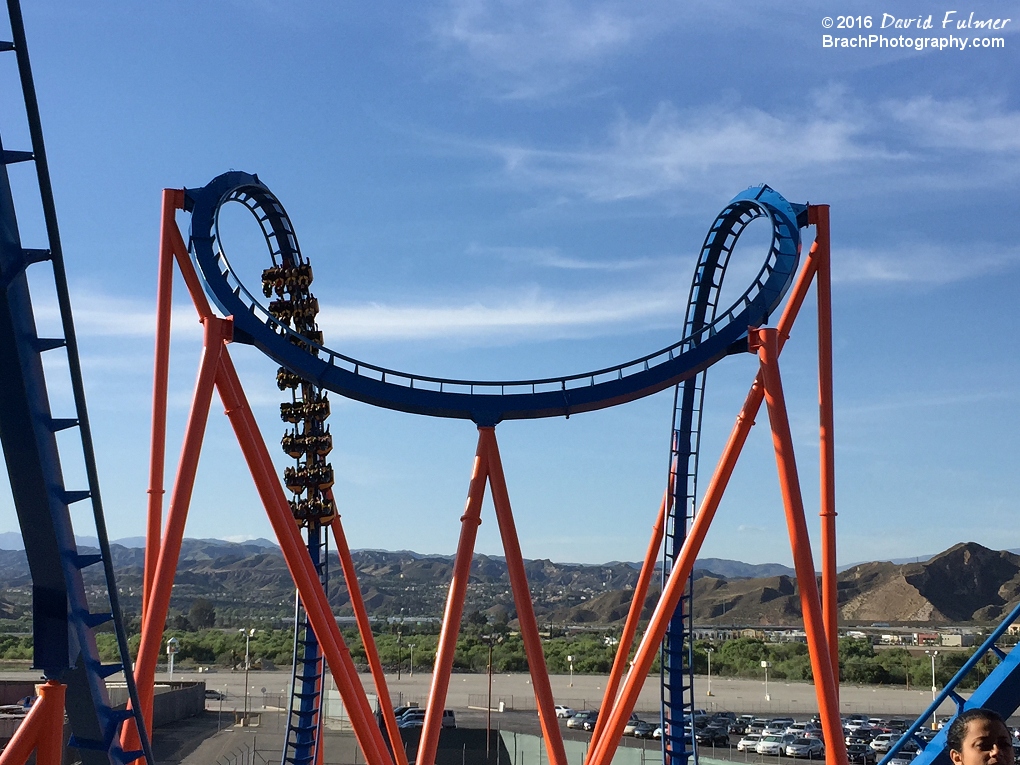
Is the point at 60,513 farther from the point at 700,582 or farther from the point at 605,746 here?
the point at 700,582

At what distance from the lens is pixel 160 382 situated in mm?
14430

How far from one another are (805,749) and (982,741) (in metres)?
30.6

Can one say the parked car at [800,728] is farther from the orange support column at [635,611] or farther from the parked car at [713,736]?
the orange support column at [635,611]

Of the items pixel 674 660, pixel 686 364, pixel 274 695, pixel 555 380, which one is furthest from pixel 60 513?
pixel 274 695

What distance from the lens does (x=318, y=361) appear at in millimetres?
15141

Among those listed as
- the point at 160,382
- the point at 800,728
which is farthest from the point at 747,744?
the point at 160,382

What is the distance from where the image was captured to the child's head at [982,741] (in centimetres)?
268

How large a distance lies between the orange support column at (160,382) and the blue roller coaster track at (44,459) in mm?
4357

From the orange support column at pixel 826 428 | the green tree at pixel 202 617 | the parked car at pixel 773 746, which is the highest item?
the orange support column at pixel 826 428

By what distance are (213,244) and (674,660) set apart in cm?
936

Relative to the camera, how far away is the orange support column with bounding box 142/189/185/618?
44.4ft

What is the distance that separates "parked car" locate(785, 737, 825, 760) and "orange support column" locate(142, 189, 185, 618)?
71.8 feet

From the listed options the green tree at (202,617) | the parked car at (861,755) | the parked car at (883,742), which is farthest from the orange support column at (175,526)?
the green tree at (202,617)

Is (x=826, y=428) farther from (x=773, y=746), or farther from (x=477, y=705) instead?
(x=477, y=705)
